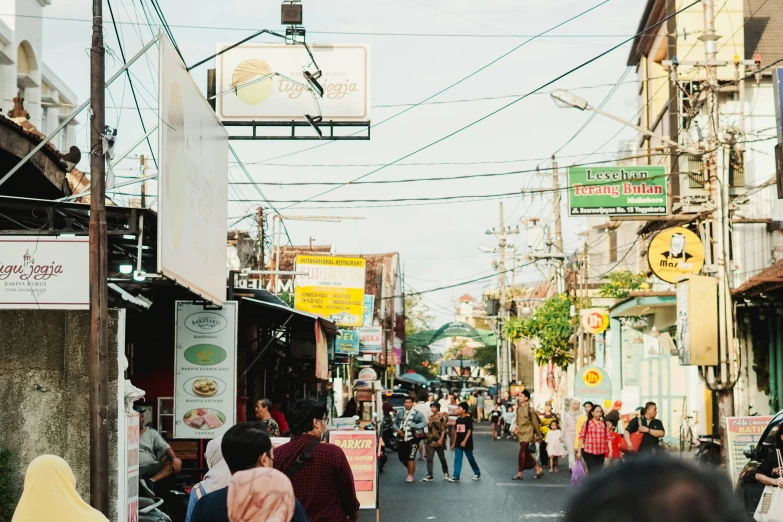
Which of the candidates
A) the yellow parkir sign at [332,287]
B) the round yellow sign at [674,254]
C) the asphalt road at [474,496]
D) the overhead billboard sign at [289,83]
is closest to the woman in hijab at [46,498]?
the asphalt road at [474,496]

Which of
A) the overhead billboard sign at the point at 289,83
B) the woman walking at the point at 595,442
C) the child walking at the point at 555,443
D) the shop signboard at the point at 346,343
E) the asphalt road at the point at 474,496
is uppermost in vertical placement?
the overhead billboard sign at the point at 289,83

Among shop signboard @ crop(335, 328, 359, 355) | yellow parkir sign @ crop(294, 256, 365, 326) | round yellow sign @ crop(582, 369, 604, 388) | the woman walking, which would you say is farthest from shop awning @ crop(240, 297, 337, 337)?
shop signboard @ crop(335, 328, 359, 355)

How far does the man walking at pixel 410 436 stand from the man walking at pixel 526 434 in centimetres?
217

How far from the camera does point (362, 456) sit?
13.9m

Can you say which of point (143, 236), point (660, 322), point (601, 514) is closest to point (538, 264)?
point (660, 322)

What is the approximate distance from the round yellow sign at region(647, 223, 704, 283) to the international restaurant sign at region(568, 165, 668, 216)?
142 centimetres

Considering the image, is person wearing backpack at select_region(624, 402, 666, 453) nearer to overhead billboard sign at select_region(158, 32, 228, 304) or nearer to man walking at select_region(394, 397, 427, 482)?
man walking at select_region(394, 397, 427, 482)

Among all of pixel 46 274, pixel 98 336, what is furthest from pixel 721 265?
pixel 46 274

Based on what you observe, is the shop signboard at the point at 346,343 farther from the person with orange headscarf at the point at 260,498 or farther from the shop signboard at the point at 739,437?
the person with orange headscarf at the point at 260,498

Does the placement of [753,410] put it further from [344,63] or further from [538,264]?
[538,264]

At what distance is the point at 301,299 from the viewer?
117 feet

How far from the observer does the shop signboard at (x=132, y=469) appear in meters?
10.9

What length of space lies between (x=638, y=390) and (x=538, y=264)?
13408 mm

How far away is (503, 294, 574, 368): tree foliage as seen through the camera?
1697 inches
